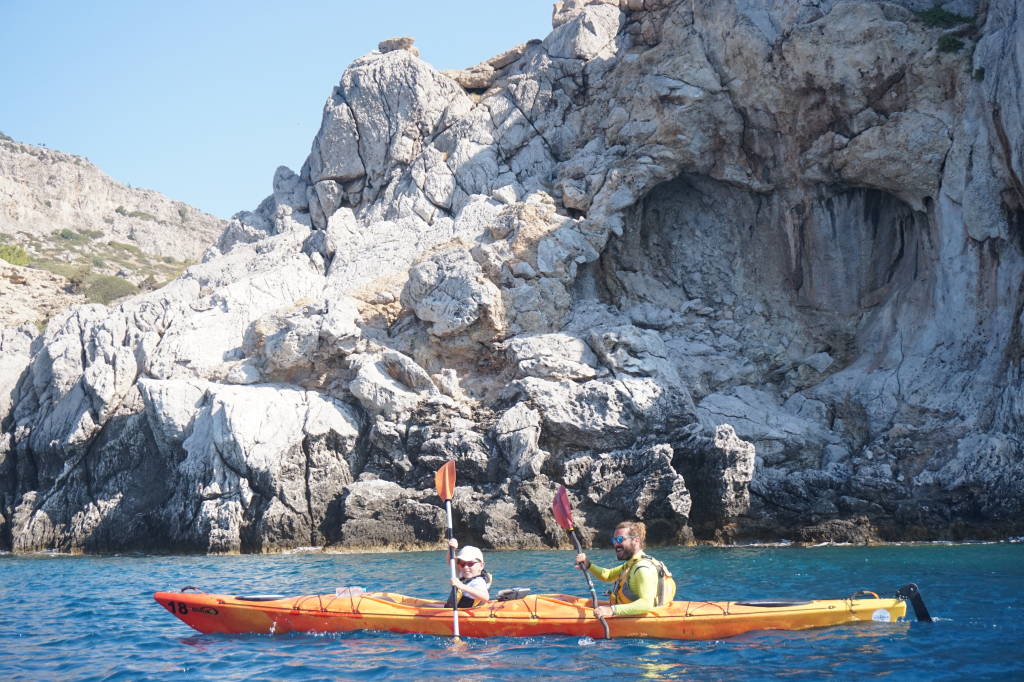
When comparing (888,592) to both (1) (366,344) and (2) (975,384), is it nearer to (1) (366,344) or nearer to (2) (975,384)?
(2) (975,384)

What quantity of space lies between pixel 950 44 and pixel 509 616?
1987cm

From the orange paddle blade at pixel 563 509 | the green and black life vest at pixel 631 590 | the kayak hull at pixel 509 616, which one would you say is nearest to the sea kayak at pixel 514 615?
the kayak hull at pixel 509 616

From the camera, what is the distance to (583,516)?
800 inches

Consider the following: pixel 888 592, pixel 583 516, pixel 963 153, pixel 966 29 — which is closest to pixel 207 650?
pixel 888 592

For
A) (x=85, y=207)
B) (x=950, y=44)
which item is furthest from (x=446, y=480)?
(x=85, y=207)

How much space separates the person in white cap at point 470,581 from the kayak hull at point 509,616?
16cm

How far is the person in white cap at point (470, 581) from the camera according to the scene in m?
10.2

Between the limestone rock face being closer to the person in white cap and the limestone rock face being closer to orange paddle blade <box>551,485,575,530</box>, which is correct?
orange paddle blade <box>551,485,575,530</box>

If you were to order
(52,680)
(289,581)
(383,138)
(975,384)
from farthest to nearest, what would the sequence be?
(383,138) → (975,384) → (289,581) → (52,680)

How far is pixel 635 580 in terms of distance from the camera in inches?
386

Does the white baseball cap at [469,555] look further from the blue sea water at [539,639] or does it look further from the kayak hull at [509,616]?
the blue sea water at [539,639]

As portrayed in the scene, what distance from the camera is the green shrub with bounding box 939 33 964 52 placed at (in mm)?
22469

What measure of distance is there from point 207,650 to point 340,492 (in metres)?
12.0

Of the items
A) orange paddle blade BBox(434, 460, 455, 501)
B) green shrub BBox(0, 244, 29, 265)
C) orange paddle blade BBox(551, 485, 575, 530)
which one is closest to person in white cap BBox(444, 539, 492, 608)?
orange paddle blade BBox(551, 485, 575, 530)
